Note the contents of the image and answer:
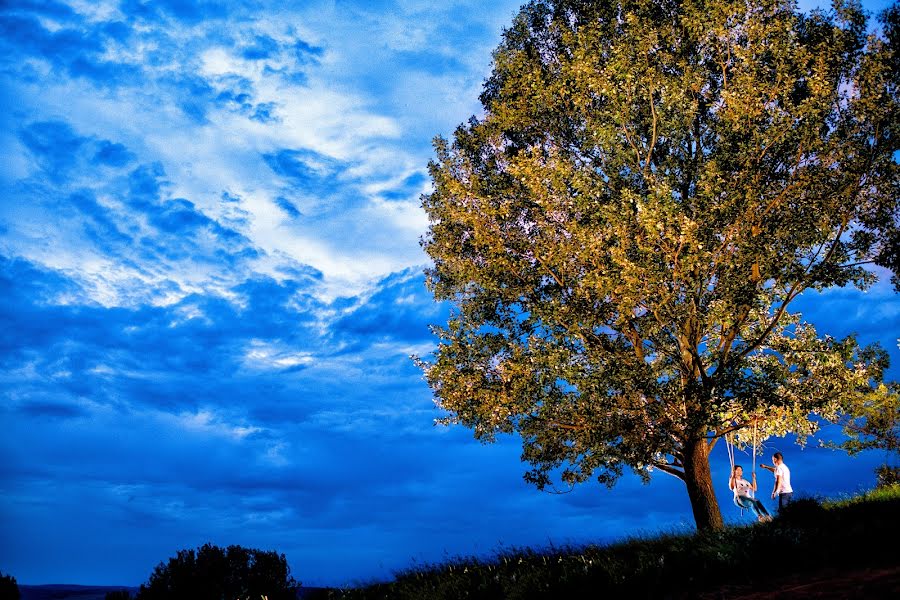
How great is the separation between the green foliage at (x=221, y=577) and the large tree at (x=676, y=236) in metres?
6.93

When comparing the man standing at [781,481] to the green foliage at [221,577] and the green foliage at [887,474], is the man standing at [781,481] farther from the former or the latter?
the green foliage at [221,577]

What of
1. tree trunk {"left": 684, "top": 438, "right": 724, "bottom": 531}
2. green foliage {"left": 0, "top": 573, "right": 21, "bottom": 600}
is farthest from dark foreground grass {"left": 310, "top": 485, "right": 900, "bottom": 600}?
green foliage {"left": 0, "top": 573, "right": 21, "bottom": 600}

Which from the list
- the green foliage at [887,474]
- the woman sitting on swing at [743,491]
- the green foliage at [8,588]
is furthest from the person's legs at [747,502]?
the green foliage at [8,588]

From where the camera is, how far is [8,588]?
1983 centimetres

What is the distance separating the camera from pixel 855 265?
67.1ft

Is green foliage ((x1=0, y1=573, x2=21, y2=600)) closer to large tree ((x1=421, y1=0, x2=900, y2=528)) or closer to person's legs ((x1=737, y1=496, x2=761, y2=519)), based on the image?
large tree ((x1=421, y1=0, x2=900, y2=528))

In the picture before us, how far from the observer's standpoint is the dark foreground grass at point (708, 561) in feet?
36.8

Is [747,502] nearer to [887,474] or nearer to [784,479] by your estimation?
[784,479]

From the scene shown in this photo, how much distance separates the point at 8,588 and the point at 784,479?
23136 mm

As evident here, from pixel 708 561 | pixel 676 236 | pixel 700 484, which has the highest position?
pixel 676 236

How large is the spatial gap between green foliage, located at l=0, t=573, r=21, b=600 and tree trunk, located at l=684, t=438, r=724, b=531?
20.1 meters

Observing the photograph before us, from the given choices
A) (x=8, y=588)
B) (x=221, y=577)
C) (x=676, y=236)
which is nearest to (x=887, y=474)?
(x=676, y=236)

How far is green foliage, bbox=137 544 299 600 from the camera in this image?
19.5m

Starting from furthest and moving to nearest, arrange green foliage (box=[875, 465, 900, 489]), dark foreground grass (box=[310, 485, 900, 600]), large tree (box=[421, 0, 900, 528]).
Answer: green foliage (box=[875, 465, 900, 489]), large tree (box=[421, 0, 900, 528]), dark foreground grass (box=[310, 485, 900, 600])
